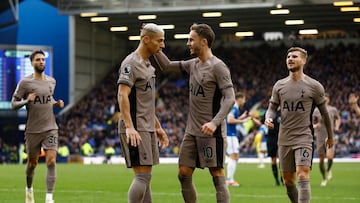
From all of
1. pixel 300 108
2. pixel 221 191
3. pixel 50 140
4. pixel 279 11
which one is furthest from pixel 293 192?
pixel 279 11

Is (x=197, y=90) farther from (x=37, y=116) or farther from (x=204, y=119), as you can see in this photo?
(x=37, y=116)

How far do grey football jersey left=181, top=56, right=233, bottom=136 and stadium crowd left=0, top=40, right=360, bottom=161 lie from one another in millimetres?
36034

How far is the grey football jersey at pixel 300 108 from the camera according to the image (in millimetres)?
12648

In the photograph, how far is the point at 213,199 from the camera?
16828mm

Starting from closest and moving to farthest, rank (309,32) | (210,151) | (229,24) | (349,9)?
1. (210,151)
2. (349,9)
3. (229,24)
4. (309,32)

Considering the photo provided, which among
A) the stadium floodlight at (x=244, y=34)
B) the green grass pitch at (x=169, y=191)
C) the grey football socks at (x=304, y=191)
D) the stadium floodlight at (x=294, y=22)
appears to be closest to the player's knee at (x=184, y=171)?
the grey football socks at (x=304, y=191)

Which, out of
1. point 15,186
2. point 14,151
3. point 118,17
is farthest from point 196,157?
point 118,17

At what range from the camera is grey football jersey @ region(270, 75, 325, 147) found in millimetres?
12648

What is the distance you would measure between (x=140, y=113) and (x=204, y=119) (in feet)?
4.07

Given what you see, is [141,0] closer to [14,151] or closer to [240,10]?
[240,10]

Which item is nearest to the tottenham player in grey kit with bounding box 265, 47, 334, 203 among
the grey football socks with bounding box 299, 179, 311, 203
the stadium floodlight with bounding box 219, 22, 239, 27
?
the grey football socks with bounding box 299, 179, 311, 203

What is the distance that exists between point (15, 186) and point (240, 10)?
93.9ft

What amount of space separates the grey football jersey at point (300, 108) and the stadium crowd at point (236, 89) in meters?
34.8

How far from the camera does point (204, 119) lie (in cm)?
1150
